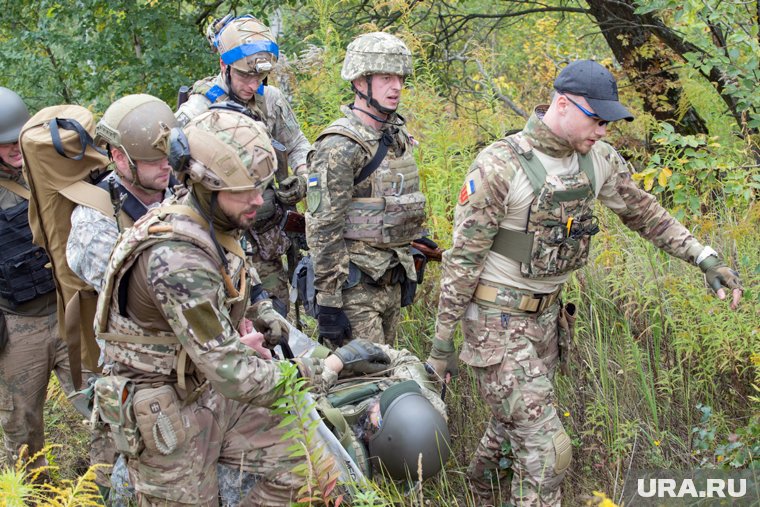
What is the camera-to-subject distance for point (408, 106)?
646cm

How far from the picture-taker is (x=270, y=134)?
205 inches

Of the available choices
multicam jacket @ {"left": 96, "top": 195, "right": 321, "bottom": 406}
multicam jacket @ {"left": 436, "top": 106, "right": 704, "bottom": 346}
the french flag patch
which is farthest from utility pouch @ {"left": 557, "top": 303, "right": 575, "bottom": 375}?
multicam jacket @ {"left": 96, "top": 195, "right": 321, "bottom": 406}

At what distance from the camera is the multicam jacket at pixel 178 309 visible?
2.79 m

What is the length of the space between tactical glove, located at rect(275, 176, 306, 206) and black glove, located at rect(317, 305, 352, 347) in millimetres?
860

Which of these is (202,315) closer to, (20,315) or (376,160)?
(376,160)

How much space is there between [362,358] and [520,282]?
0.84 metres

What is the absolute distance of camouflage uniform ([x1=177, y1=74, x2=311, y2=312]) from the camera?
5008 millimetres

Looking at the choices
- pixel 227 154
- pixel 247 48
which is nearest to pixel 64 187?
pixel 227 154

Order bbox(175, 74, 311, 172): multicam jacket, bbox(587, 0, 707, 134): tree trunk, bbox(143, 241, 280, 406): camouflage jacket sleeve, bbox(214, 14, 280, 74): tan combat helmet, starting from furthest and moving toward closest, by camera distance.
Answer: bbox(587, 0, 707, 134): tree trunk
bbox(175, 74, 311, 172): multicam jacket
bbox(214, 14, 280, 74): tan combat helmet
bbox(143, 241, 280, 406): camouflage jacket sleeve

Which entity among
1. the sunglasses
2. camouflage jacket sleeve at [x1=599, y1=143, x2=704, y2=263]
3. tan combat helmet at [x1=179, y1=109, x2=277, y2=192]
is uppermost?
tan combat helmet at [x1=179, y1=109, x2=277, y2=192]

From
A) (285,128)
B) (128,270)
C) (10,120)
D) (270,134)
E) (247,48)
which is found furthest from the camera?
(285,128)

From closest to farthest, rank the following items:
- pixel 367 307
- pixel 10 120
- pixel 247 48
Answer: pixel 10 120
pixel 367 307
pixel 247 48

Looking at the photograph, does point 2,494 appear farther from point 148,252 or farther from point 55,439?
point 55,439

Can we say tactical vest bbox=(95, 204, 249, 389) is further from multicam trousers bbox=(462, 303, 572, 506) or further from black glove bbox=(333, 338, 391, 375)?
multicam trousers bbox=(462, 303, 572, 506)
